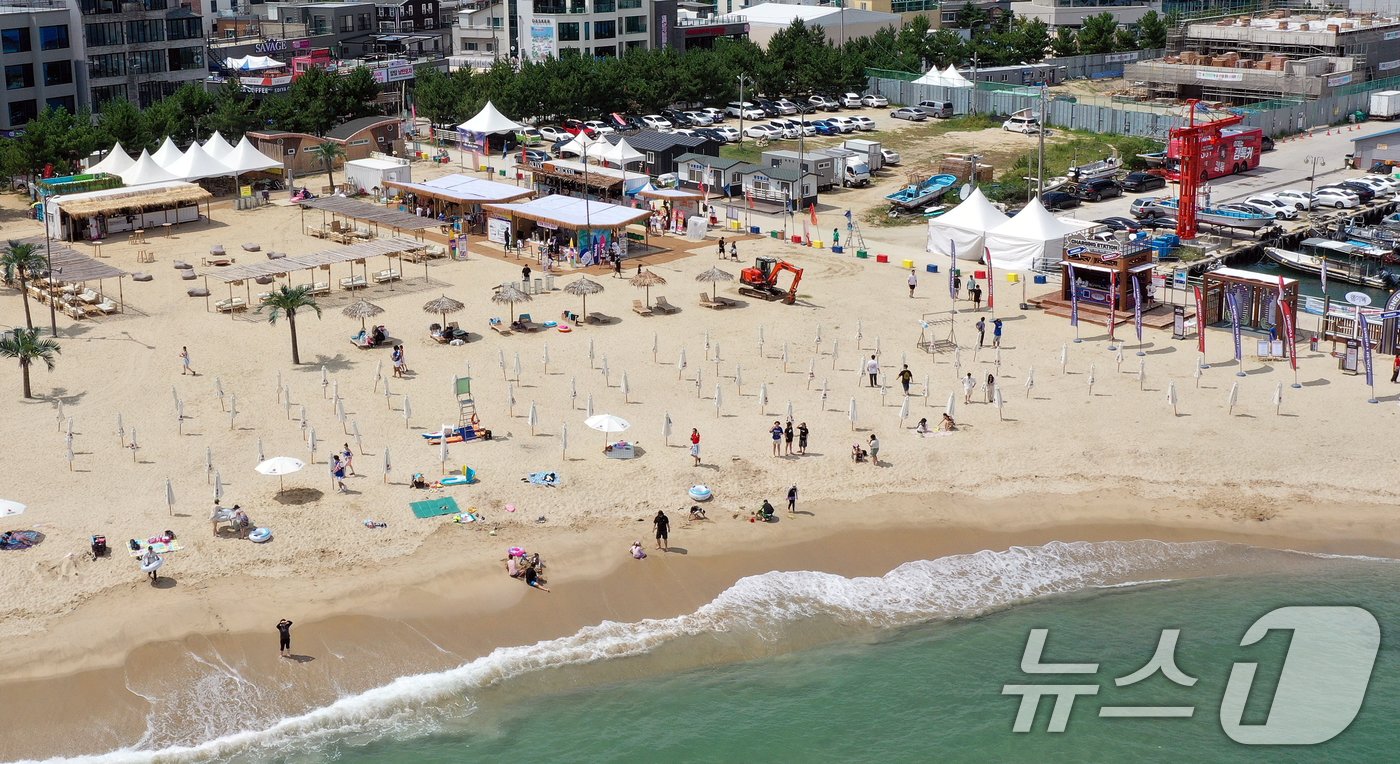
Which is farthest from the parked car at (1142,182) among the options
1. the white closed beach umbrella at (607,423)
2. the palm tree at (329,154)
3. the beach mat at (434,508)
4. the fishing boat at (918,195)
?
the beach mat at (434,508)

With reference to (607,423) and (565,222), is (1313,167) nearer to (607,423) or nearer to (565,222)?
(565,222)

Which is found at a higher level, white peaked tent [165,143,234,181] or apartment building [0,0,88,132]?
apartment building [0,0,88,132]

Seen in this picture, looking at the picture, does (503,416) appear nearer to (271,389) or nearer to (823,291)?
(271,389)

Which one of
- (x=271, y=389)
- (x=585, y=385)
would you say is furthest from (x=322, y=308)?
(x=585, y=385)

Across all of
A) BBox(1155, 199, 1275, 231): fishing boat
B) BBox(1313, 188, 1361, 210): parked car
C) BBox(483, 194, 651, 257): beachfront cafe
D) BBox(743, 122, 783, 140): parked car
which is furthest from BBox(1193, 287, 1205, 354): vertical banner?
BBox(743, 122, 783, 140): parked car

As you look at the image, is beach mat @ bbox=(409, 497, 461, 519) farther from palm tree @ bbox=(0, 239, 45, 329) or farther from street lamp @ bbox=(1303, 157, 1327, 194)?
street lamp @ bbox=(1303, 157, 1327, 194)

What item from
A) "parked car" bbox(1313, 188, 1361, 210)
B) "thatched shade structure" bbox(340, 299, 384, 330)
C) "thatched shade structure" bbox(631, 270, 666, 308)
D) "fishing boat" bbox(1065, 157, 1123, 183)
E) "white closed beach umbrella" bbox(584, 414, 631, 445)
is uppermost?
"fishing boat" bbox(1065, 157, 1123, 183)

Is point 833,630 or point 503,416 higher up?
point 503,416
